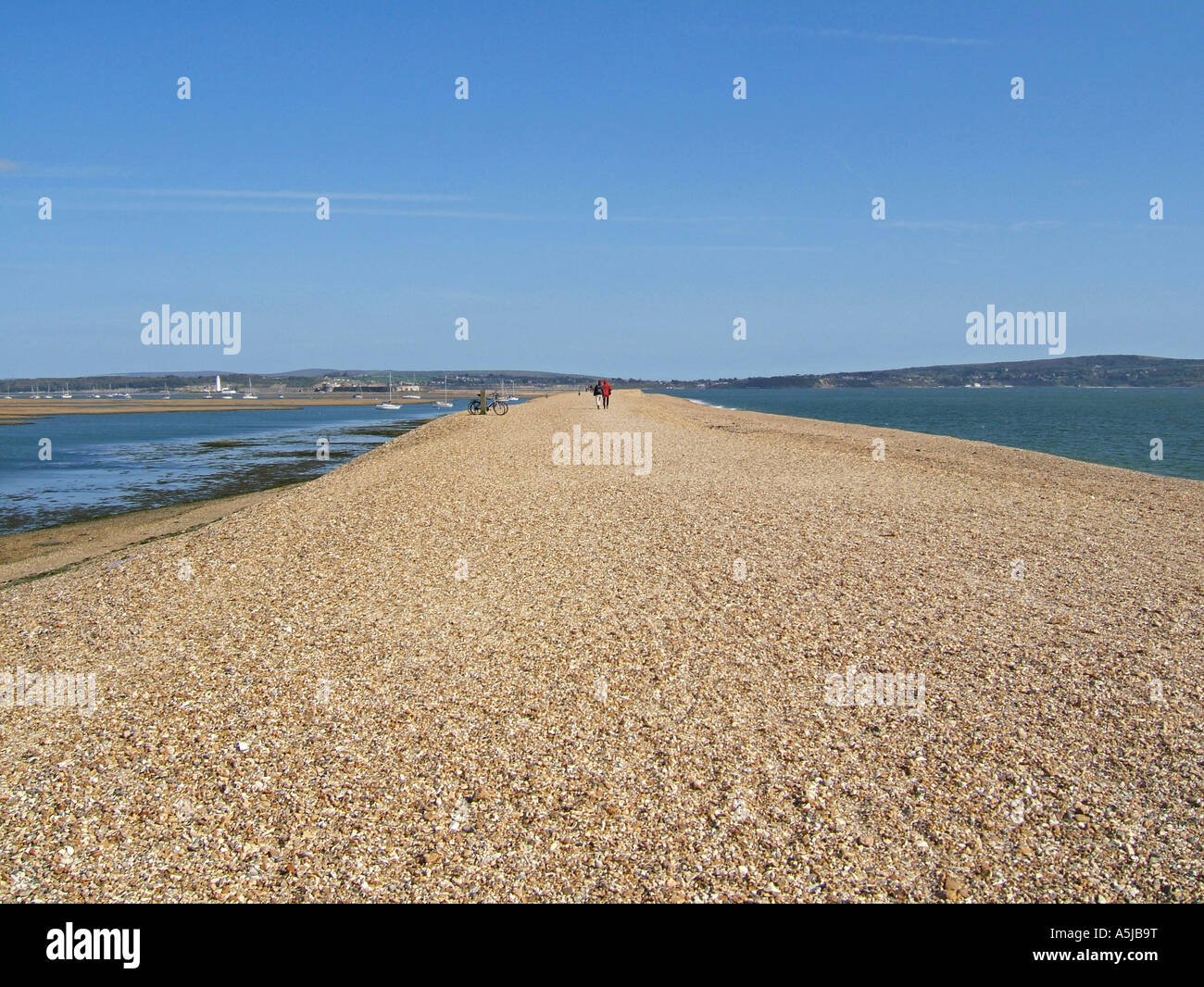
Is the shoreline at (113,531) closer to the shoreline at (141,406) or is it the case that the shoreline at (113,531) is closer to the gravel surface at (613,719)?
the gravel surface at (613,719)

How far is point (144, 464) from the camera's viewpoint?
37.9 metres

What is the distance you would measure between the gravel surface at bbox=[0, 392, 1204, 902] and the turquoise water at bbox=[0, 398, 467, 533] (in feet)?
48.6

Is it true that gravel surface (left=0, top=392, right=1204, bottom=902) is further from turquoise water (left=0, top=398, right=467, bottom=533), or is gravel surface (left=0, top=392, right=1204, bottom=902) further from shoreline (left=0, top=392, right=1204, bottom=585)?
turquoise water (left=0, top=398, right=467, bottom=533)

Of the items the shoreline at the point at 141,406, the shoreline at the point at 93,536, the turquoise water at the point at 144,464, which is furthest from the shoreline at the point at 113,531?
the shoreline at the point at 141,406

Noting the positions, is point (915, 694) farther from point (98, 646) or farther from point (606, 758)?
point (98, 646)

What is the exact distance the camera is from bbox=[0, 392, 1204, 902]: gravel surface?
4438 millimetres

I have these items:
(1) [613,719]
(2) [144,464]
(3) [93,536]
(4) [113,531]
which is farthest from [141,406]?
(1) [613,719]

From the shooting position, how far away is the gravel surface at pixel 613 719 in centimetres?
444

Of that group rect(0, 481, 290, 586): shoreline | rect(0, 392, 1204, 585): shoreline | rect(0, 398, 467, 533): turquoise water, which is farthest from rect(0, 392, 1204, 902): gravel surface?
rect(0, 398, 467, 533): turquoise water

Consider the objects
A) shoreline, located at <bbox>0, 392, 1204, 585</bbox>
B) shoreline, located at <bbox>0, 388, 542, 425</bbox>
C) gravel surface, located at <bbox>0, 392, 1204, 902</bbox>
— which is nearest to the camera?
gravel surface, located at <bbox>0, 392, 1204, 902</bbox>
